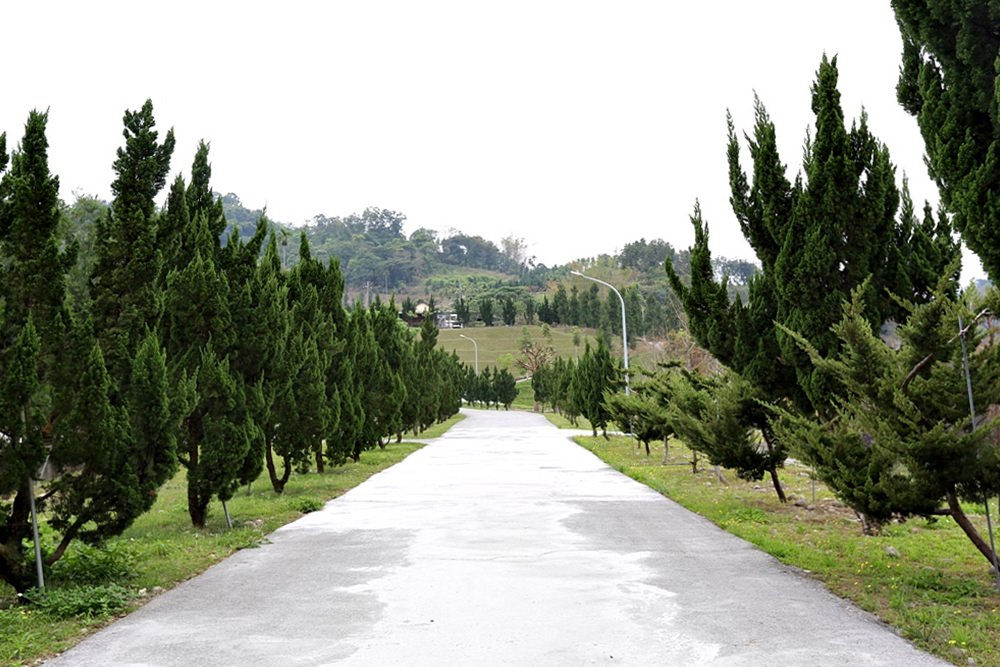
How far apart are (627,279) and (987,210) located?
132 meters

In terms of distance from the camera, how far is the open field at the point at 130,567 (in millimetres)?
5734

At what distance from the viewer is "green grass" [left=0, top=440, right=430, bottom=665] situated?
572cm

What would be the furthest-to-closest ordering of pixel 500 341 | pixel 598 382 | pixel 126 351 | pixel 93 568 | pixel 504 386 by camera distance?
1. pixel 500 341
2. pixel 504 386
3. pixel 598 382
4. pixel 126 351
5. pixel 93 568

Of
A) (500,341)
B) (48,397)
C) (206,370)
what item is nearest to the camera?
(48,397)

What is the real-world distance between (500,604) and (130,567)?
3.77m

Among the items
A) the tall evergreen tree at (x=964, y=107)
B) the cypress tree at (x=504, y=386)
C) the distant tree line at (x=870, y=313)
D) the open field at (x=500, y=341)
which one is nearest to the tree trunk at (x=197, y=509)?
the distant tree line at (x=870, y=313)

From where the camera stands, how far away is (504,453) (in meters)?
25.3

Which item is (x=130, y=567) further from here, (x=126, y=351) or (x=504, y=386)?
(x=504, y=386)

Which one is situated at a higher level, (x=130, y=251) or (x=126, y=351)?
(x=130, y=251)

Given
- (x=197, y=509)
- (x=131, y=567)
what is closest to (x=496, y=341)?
(x=197, y=509)

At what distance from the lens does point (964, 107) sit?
7.43 m

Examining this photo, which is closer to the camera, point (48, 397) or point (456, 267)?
point (48, 397)

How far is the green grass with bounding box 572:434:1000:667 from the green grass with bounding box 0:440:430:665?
5.92m

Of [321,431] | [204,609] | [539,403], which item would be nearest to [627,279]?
[539,403]
